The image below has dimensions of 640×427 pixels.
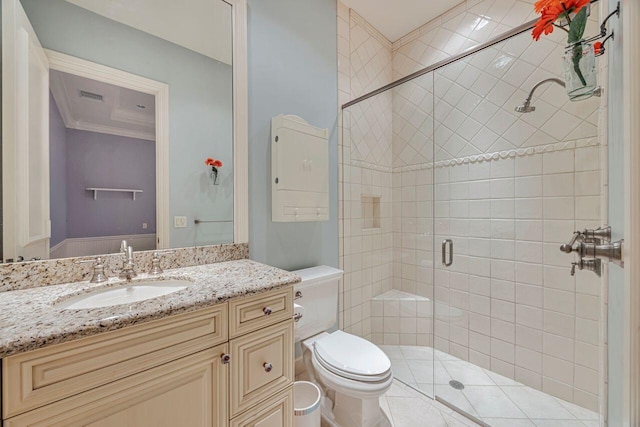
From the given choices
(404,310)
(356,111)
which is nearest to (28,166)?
(356,111)

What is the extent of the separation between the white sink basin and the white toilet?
21.8 inches

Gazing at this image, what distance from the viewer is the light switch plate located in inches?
47.3

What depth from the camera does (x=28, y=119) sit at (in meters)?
0.89

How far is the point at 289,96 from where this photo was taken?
5.31 ft

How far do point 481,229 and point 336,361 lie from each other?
1.41m

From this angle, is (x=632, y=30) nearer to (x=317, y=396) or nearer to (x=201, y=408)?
(x=201, y=408)

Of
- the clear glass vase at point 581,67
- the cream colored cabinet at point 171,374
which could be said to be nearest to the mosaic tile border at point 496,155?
the clear glass vase at point 581,67

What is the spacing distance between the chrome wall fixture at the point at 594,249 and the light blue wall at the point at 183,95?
1351 mm

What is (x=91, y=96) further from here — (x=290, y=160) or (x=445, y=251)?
(x=445, y=251)

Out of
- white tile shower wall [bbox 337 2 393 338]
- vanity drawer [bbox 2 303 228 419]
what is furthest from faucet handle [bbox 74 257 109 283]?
white tile shower wall [bbox 337 2 393 338]

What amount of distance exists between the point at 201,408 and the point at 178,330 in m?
0.26

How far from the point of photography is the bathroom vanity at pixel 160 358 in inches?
21.0

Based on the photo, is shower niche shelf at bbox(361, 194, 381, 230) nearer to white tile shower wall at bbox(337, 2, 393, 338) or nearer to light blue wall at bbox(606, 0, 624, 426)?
white tile shower wall at bbox(337, 2, 393, 338)

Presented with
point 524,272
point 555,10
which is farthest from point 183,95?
point 524,272
